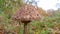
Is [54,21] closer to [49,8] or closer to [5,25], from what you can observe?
[49,8]

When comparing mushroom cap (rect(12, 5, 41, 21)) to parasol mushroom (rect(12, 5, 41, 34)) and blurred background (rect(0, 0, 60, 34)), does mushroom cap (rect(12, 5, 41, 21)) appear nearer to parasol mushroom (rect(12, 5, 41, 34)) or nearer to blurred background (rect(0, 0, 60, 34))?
parasol mushroom (rect(12, 5, 41, 34))

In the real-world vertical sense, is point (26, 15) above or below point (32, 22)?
above

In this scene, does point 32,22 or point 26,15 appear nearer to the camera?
point 26,15

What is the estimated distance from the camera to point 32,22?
5.42 meters

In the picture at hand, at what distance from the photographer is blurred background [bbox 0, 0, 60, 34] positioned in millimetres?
4912

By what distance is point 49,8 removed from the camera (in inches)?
280

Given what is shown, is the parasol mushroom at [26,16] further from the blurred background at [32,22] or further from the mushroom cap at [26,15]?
the blurred background at [32,22]

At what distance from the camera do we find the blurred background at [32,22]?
4912mm

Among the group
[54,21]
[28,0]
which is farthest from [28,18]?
[54,21]

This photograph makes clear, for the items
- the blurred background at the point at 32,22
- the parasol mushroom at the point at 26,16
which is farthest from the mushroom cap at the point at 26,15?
the blurred background at the point at 32,22

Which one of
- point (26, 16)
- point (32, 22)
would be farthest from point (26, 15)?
point (32, 22)

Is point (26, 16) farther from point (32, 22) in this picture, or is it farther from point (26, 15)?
point (32, 22)

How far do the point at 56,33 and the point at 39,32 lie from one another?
512 mm

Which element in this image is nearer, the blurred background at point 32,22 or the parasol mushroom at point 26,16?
the parasol mushroom at point 26,16
